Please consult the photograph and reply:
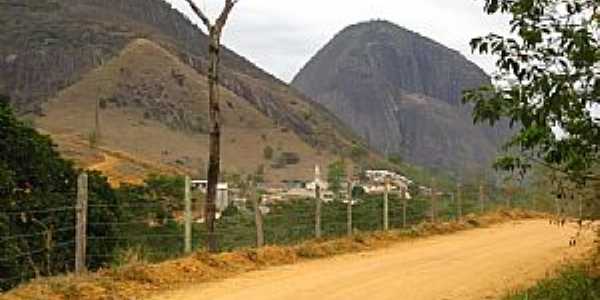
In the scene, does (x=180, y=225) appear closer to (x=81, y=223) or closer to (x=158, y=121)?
(x=81, y=223)

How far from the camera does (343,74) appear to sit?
186000 millimetres

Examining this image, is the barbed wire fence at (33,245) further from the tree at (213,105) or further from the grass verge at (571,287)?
the grass verge at (571,287)

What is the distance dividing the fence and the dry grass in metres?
0.59

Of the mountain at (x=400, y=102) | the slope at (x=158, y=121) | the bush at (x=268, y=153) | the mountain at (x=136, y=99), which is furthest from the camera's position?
the mountain at (x=400, y=102)

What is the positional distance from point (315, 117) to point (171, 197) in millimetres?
82753

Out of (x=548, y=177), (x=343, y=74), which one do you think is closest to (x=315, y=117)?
(x=343, y=74)

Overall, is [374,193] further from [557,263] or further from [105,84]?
[105,84]

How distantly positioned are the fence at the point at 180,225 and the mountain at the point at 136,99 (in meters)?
40.7

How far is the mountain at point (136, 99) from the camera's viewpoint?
82.7 m

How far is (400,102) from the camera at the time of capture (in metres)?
180

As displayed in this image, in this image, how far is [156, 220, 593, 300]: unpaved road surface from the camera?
12.5 metres


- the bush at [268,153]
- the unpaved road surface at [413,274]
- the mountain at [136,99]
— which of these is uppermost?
the mountain at [136,99]

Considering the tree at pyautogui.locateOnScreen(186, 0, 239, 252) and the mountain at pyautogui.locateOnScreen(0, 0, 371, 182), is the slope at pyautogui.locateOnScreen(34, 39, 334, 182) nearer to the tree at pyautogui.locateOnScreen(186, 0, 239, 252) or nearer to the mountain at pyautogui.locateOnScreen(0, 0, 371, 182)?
the mountain at pyautogui.locateOnScreen(0, 0, 371, 182)

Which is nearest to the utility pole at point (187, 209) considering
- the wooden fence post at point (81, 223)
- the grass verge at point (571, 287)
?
the wooden fence post at point (81, 223)
